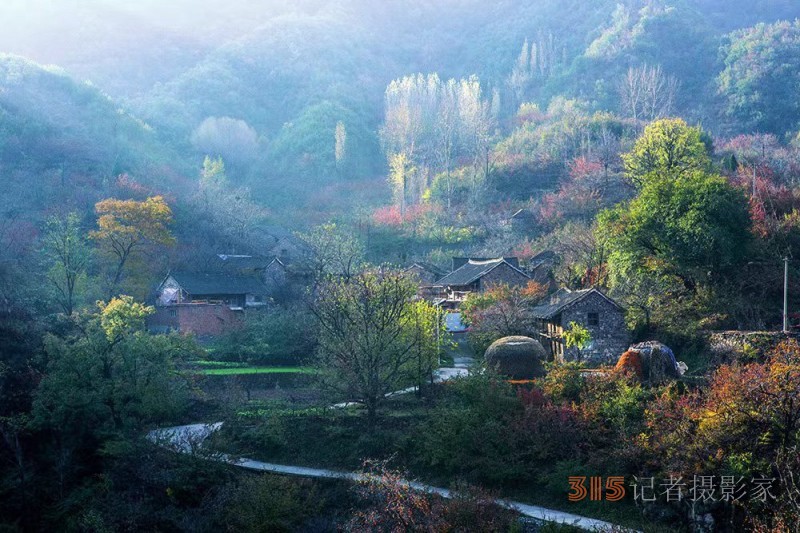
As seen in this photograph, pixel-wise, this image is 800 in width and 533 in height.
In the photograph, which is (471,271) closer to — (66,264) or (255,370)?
(255,370)

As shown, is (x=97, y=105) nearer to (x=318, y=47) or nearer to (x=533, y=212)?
(x=318, y=47)

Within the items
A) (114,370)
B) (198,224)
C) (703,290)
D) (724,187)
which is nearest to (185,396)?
(114,370)

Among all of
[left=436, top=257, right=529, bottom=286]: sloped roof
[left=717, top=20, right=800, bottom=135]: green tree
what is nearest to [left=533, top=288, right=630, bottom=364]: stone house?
[left=436, top=257, right=529, bottom=286]: sloped roof

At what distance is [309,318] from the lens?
33719 millimetres

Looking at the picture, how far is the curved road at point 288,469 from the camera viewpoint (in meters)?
17.2

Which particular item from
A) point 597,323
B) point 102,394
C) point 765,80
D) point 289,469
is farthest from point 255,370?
point 765,80

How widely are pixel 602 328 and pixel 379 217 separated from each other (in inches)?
1340

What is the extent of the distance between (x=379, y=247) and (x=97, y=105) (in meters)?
30.1

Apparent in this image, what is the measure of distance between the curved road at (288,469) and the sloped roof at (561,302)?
1131 cm

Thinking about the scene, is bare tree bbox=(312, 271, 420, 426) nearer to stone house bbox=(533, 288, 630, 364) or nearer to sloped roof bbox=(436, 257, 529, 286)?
stone house bbox=(533, 288, 630, 364)

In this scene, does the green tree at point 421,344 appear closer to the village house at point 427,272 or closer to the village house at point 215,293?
the village house at point 215,293

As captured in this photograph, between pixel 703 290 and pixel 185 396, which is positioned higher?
pixel 703 290

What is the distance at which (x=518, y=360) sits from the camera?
26.2 meters

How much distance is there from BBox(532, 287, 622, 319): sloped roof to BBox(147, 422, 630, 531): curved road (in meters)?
11.3
